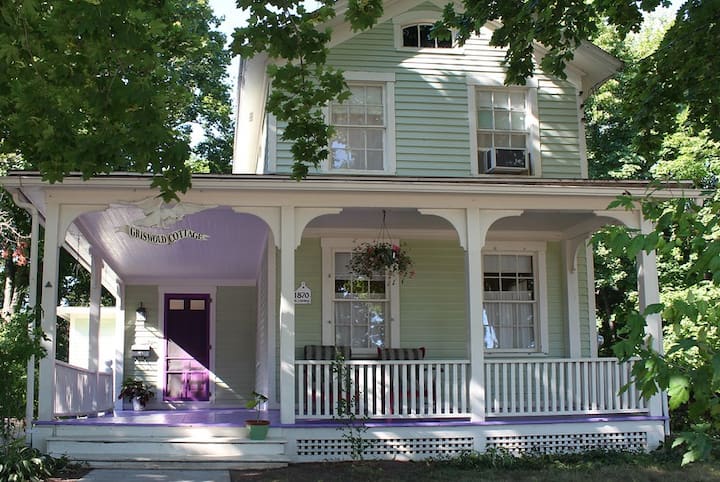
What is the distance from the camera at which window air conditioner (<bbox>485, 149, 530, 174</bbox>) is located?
474 inches

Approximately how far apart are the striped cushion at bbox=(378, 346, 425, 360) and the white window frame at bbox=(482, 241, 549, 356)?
1406mm

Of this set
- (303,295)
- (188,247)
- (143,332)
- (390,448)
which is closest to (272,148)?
(188,247)

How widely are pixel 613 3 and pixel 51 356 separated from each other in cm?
814

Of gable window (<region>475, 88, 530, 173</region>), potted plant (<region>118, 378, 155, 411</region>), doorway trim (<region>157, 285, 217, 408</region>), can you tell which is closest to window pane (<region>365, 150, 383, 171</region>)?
gable window (<region>475, 88, 530, 173</region>)

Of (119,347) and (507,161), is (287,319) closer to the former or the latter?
(507,161)

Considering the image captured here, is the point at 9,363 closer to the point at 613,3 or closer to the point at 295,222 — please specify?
the point at 295,222

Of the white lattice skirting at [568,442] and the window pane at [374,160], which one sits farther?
the window pane at [374,160]

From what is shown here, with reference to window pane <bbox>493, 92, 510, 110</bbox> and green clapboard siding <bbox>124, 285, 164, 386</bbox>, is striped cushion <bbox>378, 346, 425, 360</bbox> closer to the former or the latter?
window pane <bbox>493, 92, 510, 110</bbox>

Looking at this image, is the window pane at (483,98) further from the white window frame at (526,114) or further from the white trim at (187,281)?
the white trim at (187,281)

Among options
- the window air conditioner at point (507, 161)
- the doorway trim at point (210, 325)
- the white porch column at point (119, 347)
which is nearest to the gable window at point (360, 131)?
the window air conditioner at point (507, 161)

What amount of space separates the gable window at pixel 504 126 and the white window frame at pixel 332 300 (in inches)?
88.3

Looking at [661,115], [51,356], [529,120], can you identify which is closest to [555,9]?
[661,115]

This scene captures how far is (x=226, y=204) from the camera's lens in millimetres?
9445

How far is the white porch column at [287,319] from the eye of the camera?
9.26 meters
